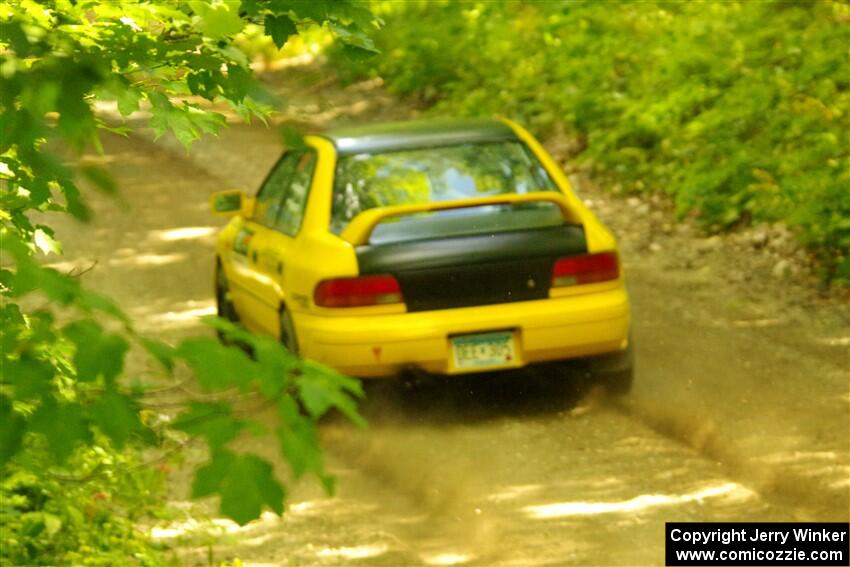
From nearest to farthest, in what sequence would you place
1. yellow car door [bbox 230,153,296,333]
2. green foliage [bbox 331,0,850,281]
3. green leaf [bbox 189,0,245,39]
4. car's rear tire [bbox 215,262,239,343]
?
green leaf [bbox 189,0,245,39] < yellow car door [bbox 230,153,296,333] < car's rear tire [bbox 215,262,239,343] < green foliage [bbox 331,0,850,281]

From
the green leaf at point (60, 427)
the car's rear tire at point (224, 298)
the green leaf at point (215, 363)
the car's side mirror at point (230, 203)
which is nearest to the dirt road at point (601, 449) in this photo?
the car's rear tire at point (224, 298)

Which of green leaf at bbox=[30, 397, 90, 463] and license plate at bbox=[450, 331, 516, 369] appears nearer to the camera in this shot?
green leaf at bbox=[30, 397, 90, 463]

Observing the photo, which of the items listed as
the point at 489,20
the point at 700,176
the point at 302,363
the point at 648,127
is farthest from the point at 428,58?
the point at 302,363

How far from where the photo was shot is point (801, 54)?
1419cm

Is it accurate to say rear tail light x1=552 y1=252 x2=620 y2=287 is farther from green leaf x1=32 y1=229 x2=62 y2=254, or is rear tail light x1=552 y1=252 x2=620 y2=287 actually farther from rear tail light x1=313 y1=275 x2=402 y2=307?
green leaf x1=32 y1=229 x2=62 y2=254

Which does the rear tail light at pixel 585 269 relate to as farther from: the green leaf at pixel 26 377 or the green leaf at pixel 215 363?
the green leaf at pixel 215 363

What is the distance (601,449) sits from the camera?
7.98 metres

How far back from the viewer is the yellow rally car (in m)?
8.19

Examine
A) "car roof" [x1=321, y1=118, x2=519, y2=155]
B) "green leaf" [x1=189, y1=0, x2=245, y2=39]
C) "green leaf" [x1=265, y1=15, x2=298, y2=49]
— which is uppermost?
"green leaf" [x1=189, y1=0, x2=245, y2=39]

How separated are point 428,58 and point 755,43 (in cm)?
884

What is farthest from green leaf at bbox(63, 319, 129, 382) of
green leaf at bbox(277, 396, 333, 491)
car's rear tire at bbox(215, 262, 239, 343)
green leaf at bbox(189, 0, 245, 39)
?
car's rear tire at bbox(215, 262, 239, 343)

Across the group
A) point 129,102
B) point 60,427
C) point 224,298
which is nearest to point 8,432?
point 60,427

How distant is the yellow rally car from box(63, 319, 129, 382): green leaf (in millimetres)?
5667

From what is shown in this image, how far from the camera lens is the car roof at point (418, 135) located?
29.6 ft
